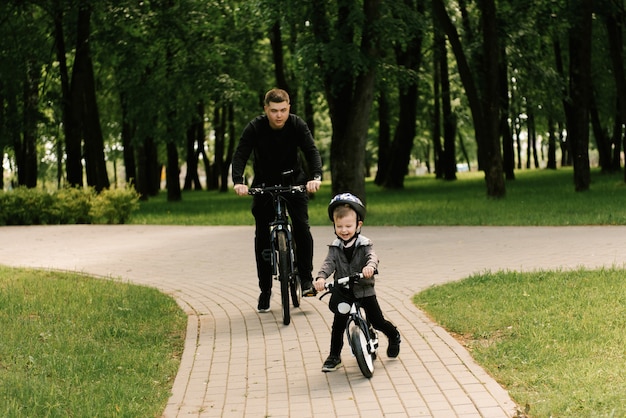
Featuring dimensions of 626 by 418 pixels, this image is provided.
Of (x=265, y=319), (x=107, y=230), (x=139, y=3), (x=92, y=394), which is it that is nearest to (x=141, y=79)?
(x=139, y=3)

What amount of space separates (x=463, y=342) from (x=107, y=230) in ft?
47.1

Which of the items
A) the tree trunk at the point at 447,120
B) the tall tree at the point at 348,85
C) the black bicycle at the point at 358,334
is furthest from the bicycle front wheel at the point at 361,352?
the tree trunk at the point at 447,120

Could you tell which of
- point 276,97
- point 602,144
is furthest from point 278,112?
point 602,144

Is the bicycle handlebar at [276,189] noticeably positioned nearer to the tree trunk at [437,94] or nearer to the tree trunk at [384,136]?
the tree trunk at [437,94]

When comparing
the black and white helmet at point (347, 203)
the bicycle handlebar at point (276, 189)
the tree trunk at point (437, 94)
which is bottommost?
the black and white helmet at point (347, 203)

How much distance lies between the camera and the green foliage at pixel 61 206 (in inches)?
893

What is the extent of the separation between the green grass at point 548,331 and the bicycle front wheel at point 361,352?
0.77m

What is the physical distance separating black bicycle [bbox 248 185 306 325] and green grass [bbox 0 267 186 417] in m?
0.94

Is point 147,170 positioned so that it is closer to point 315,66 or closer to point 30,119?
point 30,119

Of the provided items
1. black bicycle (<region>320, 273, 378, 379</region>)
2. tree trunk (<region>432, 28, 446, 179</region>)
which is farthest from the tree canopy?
black bicycle (<region>320, 273, 378, 379</region>)

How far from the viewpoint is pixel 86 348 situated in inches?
295

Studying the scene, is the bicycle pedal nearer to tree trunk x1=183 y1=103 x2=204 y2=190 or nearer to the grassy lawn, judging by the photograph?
the grassy lawn

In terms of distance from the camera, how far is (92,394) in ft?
19.4

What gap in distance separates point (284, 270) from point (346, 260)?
6.24ft
